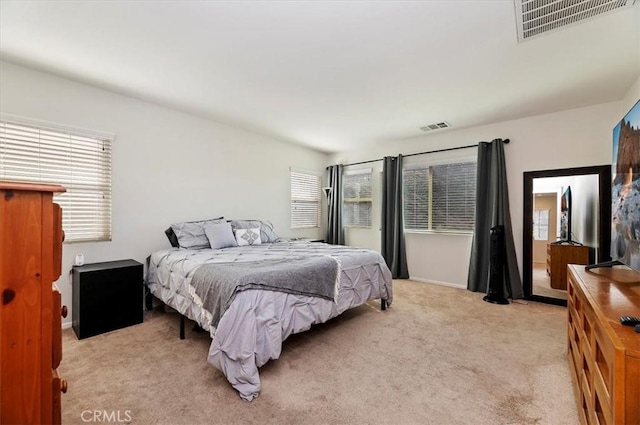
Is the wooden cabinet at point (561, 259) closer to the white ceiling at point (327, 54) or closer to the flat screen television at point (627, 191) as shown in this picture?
the flat screen television at point (627, 191)

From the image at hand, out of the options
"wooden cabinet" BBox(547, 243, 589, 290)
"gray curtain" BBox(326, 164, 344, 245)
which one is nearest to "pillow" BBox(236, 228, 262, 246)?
"gray curtain" BBox(326, 164, 344, 245)

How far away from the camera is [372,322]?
2953 millimetres

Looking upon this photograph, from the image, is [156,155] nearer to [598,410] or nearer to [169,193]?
[169,193]

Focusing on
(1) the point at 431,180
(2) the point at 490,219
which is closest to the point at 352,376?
(2) the point at 490,219

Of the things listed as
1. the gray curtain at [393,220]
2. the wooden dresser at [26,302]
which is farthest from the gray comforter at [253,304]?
the gray curtain at [393,220]

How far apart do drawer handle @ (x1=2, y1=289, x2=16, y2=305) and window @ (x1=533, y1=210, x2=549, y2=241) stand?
4647 mm

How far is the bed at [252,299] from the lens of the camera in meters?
1.83

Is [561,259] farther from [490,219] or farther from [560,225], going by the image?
[490,219]

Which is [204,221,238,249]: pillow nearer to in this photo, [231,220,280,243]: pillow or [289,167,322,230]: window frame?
[231,220,280,243]: pillow

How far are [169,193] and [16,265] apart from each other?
300 centimetres

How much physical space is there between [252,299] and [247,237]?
194cm

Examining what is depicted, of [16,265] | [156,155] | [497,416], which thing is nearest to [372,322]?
[497,416]

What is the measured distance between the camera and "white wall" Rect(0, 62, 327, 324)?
2745 millimetres

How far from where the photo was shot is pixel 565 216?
340 centimetres
